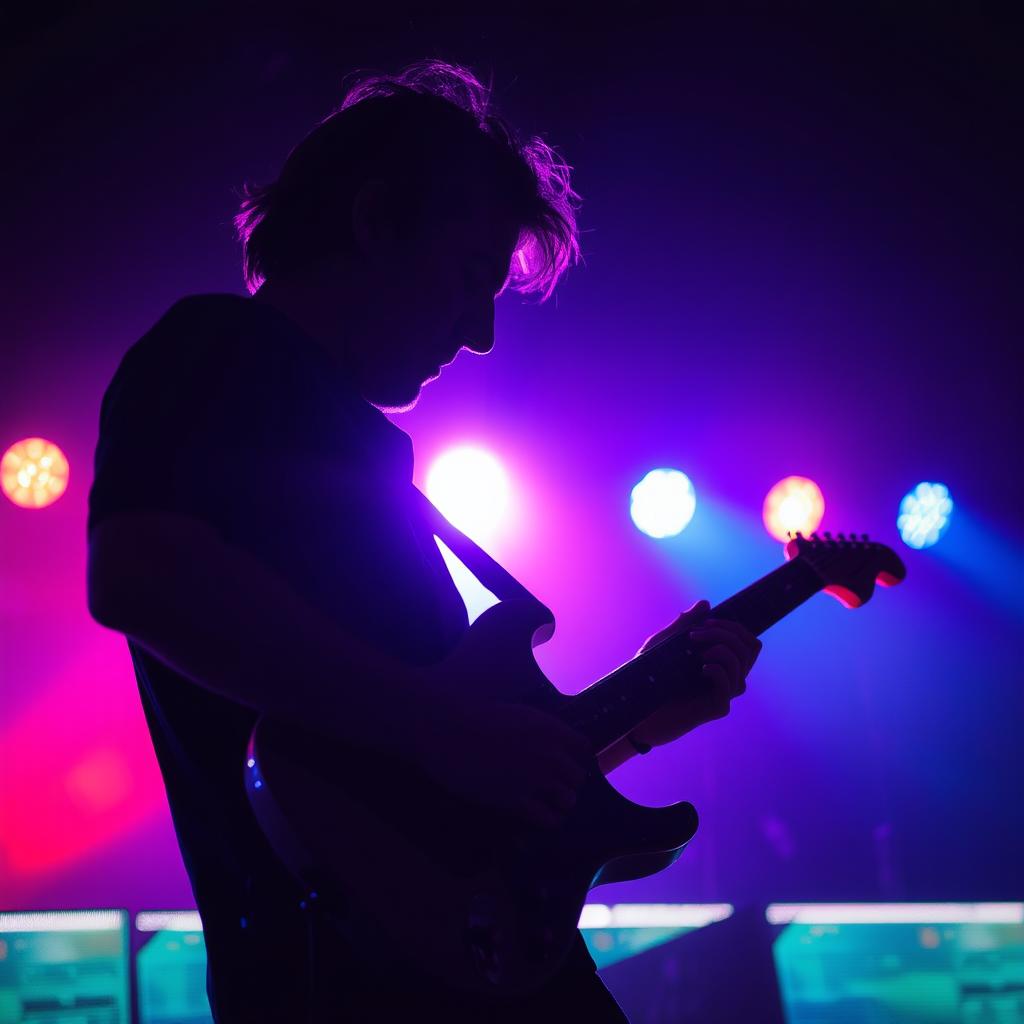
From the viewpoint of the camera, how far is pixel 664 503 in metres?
5.93

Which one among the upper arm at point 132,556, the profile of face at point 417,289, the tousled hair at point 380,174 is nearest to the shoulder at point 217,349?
the upper arm at point 132,556

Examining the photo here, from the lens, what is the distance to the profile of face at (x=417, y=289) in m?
1.45

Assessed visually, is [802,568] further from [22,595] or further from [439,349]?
[22,595]

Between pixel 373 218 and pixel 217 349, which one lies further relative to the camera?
pixel 373 218

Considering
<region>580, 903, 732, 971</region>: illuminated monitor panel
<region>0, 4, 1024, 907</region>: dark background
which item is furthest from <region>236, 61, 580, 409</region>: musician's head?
<region>0, 4, 1024, 907</region>: dark background

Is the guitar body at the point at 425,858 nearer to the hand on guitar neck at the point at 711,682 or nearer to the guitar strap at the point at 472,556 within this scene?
the guitar strap at the point at 472,556

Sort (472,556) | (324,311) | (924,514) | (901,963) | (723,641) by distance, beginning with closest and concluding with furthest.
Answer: (324,311) → (472,556) → (723,641) → (901,963) → (924,514)

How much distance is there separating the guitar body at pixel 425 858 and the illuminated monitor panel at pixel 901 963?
138 inches

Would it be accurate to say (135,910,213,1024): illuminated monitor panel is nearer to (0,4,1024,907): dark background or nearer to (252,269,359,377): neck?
(0,4,1024,907): dark background

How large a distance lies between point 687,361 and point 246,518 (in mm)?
5344

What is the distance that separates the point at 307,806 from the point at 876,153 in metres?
5.52

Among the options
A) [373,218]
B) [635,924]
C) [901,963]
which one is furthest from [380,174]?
[901,963]

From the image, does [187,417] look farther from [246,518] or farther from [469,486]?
[469,486]

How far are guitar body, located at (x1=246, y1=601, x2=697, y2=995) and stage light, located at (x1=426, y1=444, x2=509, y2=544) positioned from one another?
447cm
